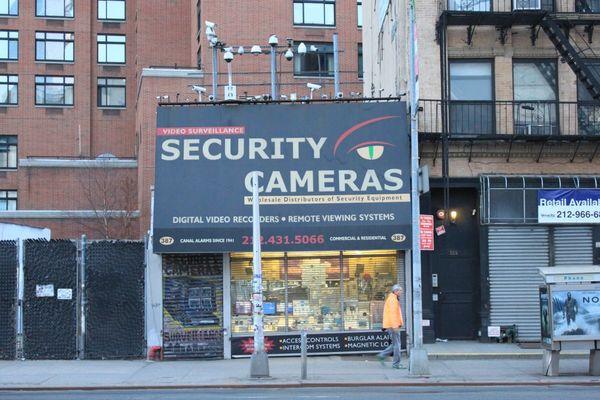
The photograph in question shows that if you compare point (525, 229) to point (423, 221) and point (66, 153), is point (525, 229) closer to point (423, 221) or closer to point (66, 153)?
point (423, 221)

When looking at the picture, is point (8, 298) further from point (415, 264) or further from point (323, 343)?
point (415, 264)

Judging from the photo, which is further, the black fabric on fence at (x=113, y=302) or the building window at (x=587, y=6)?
the building window at (x=587, y=6)

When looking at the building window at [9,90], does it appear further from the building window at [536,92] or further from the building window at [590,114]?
the building window at [590,114]

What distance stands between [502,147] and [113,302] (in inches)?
403

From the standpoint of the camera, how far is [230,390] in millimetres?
13953

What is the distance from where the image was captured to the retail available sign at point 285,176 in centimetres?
1788

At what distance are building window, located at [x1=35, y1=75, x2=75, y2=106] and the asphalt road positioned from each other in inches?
1705

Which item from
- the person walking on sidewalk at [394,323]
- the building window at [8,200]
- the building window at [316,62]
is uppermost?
the building window at [316,62]

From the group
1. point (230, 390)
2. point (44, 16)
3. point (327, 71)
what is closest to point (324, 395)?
point (230, 390)

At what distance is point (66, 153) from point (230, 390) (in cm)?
4266

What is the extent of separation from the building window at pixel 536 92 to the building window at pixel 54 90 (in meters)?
40.9

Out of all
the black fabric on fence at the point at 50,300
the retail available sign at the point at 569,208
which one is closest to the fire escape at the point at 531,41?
the retail available sign at the point at 569,208

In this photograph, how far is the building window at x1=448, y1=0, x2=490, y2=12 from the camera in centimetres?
1978

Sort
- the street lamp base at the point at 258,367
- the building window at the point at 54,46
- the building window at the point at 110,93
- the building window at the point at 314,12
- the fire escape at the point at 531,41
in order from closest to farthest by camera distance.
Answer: the street lamp base at the point at 258,367
the fire escape at the point at 531,41
the building window at the point at 314,12
the building window at the point at 54,46
the building window at the point at 110,93
